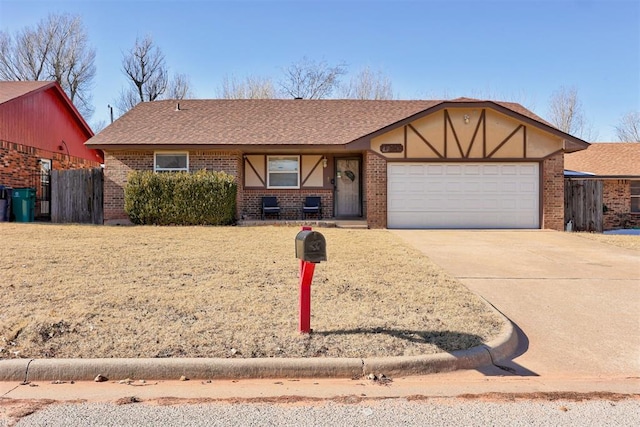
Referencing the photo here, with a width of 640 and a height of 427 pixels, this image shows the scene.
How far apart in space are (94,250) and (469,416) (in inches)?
305

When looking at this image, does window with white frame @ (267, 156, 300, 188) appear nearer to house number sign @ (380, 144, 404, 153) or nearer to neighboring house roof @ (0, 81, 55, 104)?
house number sign @ (380, 144, 404, 153)

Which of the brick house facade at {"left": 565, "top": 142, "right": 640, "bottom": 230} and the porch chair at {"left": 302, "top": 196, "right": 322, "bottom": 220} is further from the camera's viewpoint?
the brick house facade at {"left": 565, "top": 142, "right": 640, "bottom": 230}

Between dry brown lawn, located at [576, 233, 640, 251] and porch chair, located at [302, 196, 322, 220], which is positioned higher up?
porch chair, located at [302, 196, 322, 220]

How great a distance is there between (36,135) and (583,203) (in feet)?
71.1

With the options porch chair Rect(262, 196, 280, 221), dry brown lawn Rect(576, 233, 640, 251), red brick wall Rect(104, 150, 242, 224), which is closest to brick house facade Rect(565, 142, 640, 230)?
dry brown lawn Rect(576, 233, 640, 251)

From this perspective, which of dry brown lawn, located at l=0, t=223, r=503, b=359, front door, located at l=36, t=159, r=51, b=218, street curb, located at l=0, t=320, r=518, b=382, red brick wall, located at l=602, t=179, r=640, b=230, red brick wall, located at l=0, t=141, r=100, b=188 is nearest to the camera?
street curb, located at l=0, t=320, r=518, b=382

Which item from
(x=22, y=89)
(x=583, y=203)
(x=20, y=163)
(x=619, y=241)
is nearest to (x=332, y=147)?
(x=619, y=241)

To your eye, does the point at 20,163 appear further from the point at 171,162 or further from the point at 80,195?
the point at 171,162

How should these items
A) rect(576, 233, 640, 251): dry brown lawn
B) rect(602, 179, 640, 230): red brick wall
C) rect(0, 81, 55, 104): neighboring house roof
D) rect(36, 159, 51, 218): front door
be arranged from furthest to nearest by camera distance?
rect(602, 179, 640, 230): red brick wall
rect(36, 159, 51, 218): front door
rect(0, 81, 55, 104): neighboring house roof
rect(576, 233, 640, 251): dry brown lawn

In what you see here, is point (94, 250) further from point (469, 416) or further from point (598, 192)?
point (598, 192)

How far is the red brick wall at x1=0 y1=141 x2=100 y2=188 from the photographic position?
16844 millimetres

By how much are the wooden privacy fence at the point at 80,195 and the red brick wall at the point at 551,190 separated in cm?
1515

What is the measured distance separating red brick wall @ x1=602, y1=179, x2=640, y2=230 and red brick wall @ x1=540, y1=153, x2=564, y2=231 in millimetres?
6539

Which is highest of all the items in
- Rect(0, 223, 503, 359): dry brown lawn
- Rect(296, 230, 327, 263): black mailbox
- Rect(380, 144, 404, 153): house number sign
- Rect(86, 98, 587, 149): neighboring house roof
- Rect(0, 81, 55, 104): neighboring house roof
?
Rect(0, 81, 55, 104): neighboring house roof
